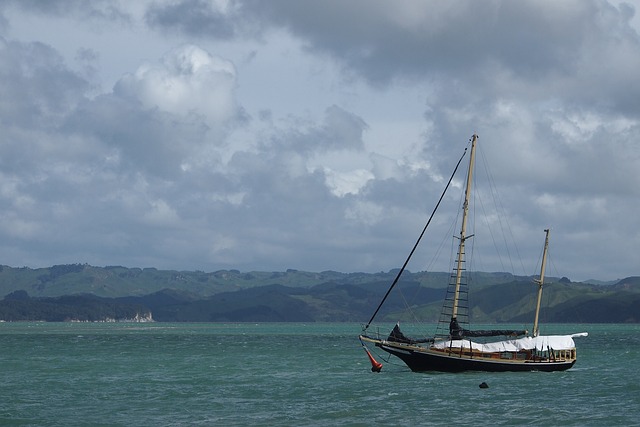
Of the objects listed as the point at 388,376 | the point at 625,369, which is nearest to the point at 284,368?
the point at 388,376

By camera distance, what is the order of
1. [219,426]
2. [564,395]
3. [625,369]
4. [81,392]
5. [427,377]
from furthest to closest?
[625,369] < [427,377] < [81,392] < [564,395] < [219,426]

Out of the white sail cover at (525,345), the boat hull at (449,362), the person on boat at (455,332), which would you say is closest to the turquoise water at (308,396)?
the boat hull at (449,362)

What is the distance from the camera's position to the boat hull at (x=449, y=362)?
10219cm

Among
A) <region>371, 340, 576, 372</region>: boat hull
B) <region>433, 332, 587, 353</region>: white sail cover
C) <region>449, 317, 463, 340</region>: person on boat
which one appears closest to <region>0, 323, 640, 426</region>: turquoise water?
<region>371, 340, 576, 372</region>: boat hull

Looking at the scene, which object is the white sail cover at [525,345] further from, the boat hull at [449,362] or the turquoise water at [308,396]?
the turquoise water at [308,396]

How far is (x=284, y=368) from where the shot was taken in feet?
424

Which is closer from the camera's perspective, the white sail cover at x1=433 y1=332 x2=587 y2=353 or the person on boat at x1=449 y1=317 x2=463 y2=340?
the person on boat at x1=449 y1=317 x2=463 y2=340

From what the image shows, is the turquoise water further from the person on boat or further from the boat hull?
the person on boat

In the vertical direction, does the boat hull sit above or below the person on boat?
below

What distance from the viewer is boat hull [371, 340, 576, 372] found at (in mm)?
102188

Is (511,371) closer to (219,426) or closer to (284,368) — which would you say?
(284,368)

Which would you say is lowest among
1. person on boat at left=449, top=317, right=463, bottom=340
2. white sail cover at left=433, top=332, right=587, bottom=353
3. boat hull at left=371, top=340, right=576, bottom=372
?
boat hull at left=371, top=340, right=576, bottom=372

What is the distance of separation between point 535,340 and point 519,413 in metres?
34.9

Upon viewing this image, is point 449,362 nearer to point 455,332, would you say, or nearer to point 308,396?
point 455,332
